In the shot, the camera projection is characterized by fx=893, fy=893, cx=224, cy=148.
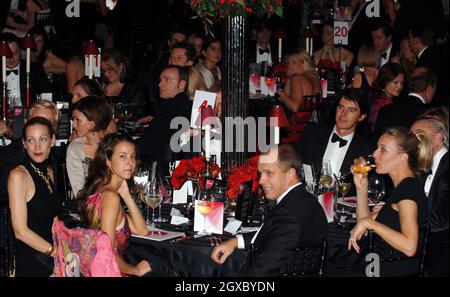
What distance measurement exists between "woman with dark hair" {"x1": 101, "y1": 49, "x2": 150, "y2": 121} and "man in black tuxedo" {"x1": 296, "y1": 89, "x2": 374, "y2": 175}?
2.59 metres

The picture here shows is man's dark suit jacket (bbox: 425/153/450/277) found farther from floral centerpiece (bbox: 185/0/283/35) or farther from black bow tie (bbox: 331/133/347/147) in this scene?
floral centerpiece (bbox: 185/0/283/35)

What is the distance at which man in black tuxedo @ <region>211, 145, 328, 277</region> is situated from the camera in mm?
4215

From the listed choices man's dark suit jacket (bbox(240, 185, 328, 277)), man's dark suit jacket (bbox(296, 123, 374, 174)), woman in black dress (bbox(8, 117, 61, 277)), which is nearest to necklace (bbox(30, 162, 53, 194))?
woman in black dress (bbox(8, 117, 61, 277))

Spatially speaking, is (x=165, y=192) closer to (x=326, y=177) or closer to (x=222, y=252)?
(x=222, y=252)

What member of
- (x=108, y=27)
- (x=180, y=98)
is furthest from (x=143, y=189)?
(x=108, y=27)

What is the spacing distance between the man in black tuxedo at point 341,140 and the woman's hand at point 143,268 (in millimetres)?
1933

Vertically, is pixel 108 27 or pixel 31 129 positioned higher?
pixel 108 27

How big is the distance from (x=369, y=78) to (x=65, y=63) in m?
3.61

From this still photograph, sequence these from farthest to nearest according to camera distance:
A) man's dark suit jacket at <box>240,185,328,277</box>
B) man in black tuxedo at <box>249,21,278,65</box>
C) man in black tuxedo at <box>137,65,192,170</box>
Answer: man in black tuxedo at <box>249,21,278,65</box>, man in black tuxedo at <box>137,65,192,170</box>, man's dark suit jacket at <box>240,185,328,277</box>

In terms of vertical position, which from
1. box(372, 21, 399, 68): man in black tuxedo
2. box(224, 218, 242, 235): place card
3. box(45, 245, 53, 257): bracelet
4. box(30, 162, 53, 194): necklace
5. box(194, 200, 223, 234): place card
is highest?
box(372, 21, 399, 68): man in black tuxedo

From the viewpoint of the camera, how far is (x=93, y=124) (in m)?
5.98

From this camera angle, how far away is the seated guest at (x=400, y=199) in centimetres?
453

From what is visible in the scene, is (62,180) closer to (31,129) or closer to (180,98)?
(31,129)

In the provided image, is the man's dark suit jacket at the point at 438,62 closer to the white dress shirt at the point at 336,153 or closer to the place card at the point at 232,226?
the white dress shirt at the point at 336,153
